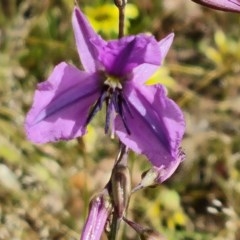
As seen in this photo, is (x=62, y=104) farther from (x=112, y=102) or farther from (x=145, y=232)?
(x=145, y=232)

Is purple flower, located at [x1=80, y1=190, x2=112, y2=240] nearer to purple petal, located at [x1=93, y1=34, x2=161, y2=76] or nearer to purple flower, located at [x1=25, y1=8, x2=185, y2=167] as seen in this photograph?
purple flower, located at [x1=25, y1=8, x2=185, y2=167]

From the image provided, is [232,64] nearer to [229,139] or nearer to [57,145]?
[229,139]

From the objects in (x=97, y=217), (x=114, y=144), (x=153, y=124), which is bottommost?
(x=114, y=144)

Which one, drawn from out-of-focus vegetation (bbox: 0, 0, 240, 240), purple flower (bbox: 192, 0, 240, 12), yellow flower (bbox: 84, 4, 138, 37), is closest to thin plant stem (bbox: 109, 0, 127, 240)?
purple flower (bbox: 192, 0, 240, 12)

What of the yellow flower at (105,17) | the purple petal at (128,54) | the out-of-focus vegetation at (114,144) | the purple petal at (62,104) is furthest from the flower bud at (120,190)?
the yellow flower at (105,17)

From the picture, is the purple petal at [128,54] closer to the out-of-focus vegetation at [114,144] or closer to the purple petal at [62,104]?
the purple petal at [62,104]

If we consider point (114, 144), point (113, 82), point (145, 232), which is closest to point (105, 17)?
point (114, 144)

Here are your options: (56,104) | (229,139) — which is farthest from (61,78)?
(229,139)
